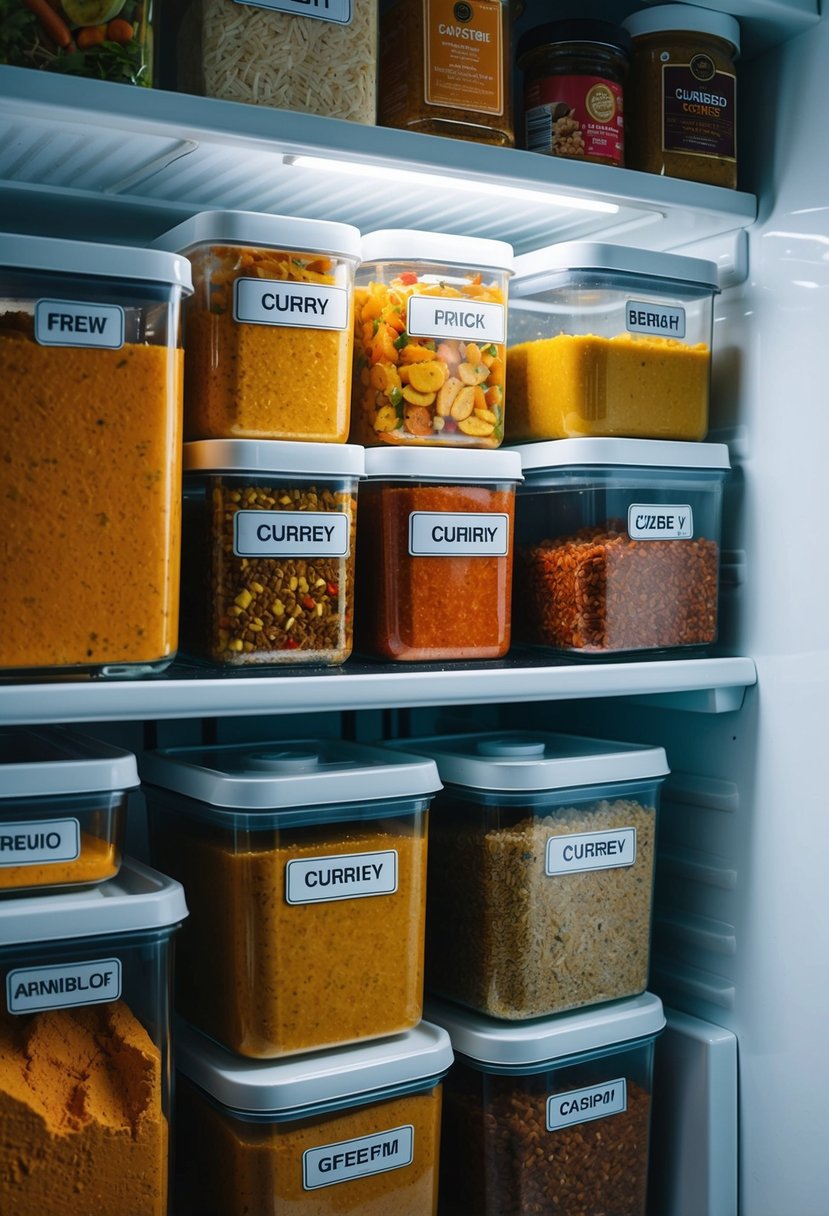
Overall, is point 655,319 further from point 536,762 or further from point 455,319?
point 536,762

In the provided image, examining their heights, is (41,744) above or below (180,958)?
above

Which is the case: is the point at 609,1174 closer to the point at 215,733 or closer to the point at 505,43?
the point at 215,733

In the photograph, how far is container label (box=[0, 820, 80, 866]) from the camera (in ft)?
3.28

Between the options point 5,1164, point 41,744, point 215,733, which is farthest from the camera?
point 215,733

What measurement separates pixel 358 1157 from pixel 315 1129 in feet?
0.17

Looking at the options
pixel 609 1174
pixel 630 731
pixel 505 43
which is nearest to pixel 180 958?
pixel 609 1174

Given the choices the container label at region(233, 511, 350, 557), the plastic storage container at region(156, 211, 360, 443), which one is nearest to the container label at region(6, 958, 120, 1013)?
the container label at region(233, 511, 350, 557)

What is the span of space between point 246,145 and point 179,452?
10.7 inches

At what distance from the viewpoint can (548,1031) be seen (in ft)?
4.05

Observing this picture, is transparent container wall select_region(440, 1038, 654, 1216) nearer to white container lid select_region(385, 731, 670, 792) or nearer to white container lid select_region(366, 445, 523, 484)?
white container lid select_region(385, 731, 670, 792)

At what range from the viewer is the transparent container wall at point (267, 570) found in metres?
1.12

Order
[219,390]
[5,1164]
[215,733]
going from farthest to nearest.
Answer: [215,733], [219,390], [5,1164]

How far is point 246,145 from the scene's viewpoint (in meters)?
1.06

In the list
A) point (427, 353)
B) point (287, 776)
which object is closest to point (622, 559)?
point (427, 353)
